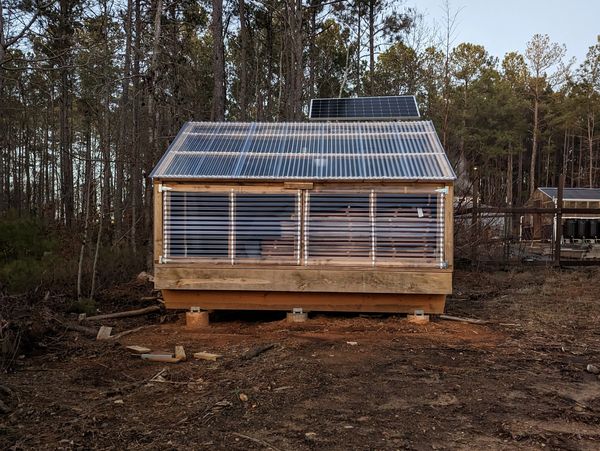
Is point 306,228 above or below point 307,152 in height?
below

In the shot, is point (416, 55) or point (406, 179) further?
point (416, 55)

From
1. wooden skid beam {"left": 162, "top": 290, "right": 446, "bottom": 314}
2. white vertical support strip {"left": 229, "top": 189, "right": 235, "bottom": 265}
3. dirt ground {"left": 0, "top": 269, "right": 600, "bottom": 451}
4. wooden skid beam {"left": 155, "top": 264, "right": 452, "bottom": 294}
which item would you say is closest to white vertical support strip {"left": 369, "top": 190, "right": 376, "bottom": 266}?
wooden skid beam {"left": 155, "top": 264, "right": 452, "bottom": 294}

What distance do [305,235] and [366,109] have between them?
4.88 m

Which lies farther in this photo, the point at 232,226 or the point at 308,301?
the point at 308,301

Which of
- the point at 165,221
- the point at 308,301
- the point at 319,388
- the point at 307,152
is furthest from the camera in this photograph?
the point at 307,152

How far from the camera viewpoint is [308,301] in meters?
7.64

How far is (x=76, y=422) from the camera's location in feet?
13.5

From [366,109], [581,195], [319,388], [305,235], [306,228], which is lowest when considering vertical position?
[319,388]

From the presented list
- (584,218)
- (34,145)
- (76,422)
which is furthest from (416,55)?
(76,422)

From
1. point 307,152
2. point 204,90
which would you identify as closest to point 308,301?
point 307,152

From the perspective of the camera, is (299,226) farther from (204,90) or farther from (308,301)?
(204,90)

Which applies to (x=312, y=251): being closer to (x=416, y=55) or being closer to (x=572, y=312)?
(x=572, y=312)

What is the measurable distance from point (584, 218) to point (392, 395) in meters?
24.5

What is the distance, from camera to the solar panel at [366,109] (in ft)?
34.8
